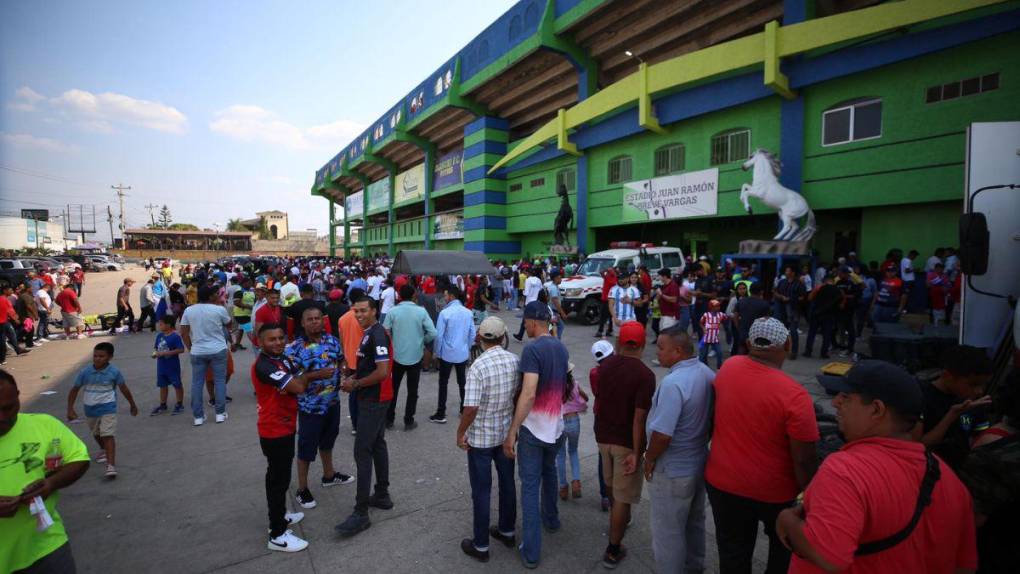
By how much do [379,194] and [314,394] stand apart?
151ft

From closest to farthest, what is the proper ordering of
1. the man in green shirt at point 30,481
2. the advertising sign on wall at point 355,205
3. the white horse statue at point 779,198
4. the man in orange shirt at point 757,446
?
the man in green shirt at point 30,481 → the man in orange shirt at point 757,446 → the white horse statue at point 779,198 → the advertising sign on wall at point 355,205

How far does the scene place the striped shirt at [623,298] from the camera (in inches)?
383

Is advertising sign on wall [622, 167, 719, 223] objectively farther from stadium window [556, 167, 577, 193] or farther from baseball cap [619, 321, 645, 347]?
baseball cap [619, 321, 645, 347]

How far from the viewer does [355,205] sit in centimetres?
5503

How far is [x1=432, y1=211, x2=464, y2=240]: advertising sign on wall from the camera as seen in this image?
32719 mm

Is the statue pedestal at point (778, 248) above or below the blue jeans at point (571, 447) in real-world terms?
above

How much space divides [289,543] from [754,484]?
3241mm

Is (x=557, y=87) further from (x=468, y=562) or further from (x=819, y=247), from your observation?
(x=468, y=562)

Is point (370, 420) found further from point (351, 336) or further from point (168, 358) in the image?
point (168, 358)

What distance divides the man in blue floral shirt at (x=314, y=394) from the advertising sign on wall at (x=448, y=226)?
93.9ft

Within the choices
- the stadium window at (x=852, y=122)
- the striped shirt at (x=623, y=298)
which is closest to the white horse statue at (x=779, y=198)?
the stadium window at (x=852, y=122)

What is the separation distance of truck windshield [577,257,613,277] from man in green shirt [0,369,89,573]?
12576 mm

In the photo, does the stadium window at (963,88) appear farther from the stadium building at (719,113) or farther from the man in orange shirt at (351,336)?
the man in orange shirt at (351,336)

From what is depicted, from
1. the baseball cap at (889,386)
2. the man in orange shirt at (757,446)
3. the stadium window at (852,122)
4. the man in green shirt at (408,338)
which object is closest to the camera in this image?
the baseball cap at (889,386)
